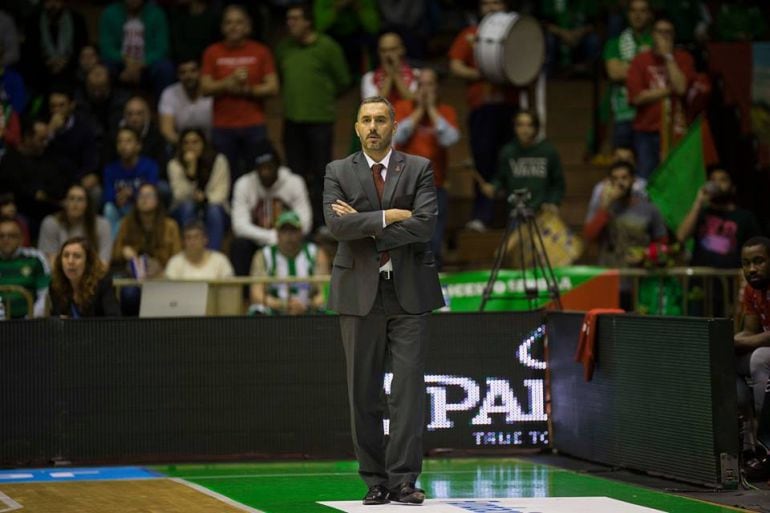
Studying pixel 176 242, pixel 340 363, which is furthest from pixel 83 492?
pixel 176 242

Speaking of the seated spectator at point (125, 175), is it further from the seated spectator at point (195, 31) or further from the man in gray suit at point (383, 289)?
the man in gray suit at point (383, 289)

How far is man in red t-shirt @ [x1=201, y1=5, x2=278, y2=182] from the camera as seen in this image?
1842cm

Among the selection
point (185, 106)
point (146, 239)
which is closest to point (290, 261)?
point (146, 239)

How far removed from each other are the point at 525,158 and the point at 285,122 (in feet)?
9.60

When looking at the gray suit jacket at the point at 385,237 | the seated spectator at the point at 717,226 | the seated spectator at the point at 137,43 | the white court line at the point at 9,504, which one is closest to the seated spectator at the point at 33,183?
the seated spectator at the point at 137,43

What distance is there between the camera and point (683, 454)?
427 inches

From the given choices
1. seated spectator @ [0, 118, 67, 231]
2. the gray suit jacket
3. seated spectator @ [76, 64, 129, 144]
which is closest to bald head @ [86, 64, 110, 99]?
seated spectator @ [76, 64, 129, 144]

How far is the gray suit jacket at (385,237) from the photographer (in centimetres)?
977

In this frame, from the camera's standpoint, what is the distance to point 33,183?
17.8 metres

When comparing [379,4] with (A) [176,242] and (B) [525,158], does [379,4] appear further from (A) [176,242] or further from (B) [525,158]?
(A) [176,242]

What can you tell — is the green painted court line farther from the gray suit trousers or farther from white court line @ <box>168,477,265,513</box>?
the gray suit trousers

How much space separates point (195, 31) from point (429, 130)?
11.7 feet

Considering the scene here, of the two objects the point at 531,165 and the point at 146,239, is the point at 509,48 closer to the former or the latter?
the point at 531,165

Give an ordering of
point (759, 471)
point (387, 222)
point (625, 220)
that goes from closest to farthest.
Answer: point (387, 222)
point (759, 471)
point (625, 220)
